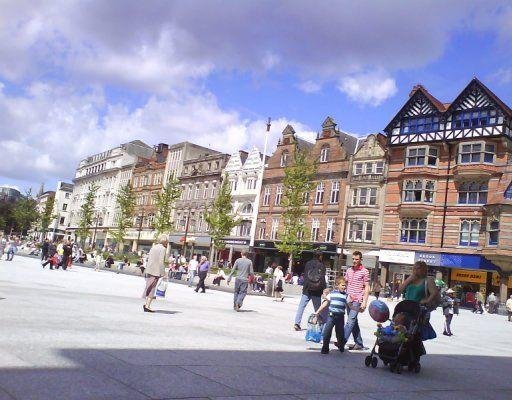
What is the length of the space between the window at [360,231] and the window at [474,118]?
1089 cm

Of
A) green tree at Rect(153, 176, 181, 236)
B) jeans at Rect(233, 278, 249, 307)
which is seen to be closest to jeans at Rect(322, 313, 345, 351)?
jeans at Rect(233, 278, 249, 307)

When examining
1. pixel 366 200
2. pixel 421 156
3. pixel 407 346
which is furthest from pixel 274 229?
pixel 407 346

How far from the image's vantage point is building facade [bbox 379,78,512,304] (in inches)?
1566

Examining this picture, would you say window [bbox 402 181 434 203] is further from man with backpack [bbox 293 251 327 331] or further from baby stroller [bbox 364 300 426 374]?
baby stroller [bbox 364 300 426 374]

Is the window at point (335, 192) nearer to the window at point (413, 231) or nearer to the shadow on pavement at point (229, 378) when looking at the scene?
the window at point (413, 231)

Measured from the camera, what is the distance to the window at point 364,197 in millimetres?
46750

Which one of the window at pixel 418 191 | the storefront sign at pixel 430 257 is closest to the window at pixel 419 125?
the window at pixel 418 191

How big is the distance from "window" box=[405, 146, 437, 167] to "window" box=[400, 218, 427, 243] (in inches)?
187

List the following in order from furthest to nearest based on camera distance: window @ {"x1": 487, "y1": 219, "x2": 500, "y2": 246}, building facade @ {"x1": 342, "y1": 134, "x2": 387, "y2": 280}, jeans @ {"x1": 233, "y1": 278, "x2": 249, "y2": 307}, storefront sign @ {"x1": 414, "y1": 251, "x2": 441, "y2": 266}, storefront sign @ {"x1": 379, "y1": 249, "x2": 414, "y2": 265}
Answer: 1. building facade @ {"x1": 342, "y1": 134, "x2": 387, "y2": 280}
2. storefront sign @ {"x1": 379, "y1": 249, "x2": 414, "y2": 265}
3. storefront sign @ {"x1": 414, "y1": 251, "x2": 441, "y2": 266}
4. window @ {"x1": 487, "y1": 219, "x2": 500, "y2": 246}
5. jeans @ {"x1": 233, "y1": 278, "x2": 249, "y2": 307}

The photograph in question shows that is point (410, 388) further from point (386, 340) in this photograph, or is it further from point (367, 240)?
point (367, 240)

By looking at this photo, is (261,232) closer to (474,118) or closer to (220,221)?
(220,221)

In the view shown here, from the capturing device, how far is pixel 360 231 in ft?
154

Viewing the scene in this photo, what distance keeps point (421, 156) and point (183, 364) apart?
4124cm

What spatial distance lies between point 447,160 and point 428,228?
5.73 m
